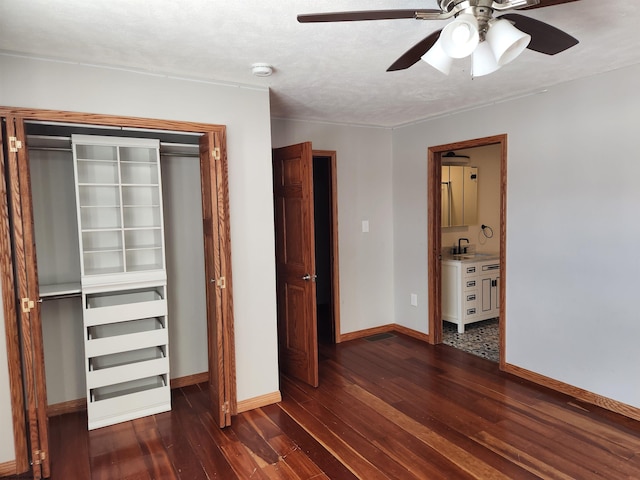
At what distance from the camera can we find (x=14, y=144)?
2328 millimetres

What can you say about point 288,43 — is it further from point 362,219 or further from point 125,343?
point 362,219

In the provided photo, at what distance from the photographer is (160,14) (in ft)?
6.44

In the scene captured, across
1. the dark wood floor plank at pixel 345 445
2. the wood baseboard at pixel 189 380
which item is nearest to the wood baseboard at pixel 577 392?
the dark wood floor plank at pixel 345 445

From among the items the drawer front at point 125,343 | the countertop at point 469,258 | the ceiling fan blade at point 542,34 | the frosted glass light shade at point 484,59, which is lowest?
the drawer front at point 125,343

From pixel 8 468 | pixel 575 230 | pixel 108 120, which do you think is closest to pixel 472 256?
pixel 575 230

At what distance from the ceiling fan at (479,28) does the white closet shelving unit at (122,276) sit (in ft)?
7.28

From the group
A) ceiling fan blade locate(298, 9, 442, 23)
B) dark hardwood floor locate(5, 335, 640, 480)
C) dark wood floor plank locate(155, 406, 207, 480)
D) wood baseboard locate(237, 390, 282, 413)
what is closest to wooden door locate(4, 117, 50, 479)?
dark hardwood floor locate(5, 335, 640, 480)

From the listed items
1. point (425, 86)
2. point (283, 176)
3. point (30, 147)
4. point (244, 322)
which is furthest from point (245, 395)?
point (425, 86)

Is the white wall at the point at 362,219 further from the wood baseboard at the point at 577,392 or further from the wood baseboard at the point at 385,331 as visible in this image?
the wood baseboard at the point at 577,392

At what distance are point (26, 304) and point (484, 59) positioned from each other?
2664mm

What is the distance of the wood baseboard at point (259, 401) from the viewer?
3.21 m

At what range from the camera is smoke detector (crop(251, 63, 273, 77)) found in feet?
8.77

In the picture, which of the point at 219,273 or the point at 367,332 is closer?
the point at 219,273

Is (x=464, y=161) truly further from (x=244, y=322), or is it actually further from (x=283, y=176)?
(x=244, y=322)
